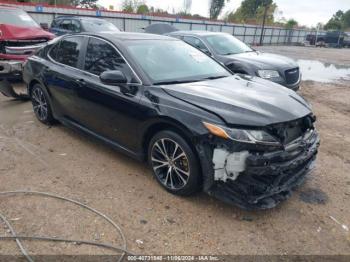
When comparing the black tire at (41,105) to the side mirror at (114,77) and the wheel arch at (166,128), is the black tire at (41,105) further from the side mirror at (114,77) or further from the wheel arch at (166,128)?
the wheel arch at (166,128)

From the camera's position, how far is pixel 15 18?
28.9ft

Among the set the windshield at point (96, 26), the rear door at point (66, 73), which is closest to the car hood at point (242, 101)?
the rear door at point (66, 73)

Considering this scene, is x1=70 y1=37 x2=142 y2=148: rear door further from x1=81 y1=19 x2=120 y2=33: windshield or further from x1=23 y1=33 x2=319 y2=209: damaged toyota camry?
x1=81 y1=19 x2=120 y2=33: windshield

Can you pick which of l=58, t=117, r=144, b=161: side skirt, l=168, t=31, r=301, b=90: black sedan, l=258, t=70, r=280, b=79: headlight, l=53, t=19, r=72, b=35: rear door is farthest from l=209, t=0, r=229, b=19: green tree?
l=58, t=117, r=144, b=161: side skirt

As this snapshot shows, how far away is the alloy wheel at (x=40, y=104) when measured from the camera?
532 centimetres

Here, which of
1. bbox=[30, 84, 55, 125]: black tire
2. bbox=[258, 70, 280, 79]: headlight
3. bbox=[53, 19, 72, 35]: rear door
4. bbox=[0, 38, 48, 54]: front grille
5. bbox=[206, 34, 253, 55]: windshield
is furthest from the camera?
bbox=[53, 19, 72, 35]: rear door

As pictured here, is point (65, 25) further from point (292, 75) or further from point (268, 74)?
point (292, 75)

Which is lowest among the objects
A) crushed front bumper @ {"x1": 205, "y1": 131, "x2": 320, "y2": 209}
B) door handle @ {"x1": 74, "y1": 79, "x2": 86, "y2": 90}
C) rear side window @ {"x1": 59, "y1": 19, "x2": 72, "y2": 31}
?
crushed front bumper @ {"x1": 205, "y1": 131, "x2": 320, "y2": 209}

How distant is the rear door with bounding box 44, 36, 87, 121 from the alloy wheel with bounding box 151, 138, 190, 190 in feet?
5.30

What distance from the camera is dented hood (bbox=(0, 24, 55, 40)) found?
784cm

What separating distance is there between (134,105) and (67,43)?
80.9 inches

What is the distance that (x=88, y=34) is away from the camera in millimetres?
4480

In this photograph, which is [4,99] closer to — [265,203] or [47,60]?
[47,60]

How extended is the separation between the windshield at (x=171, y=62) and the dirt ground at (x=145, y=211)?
4.15 feet
